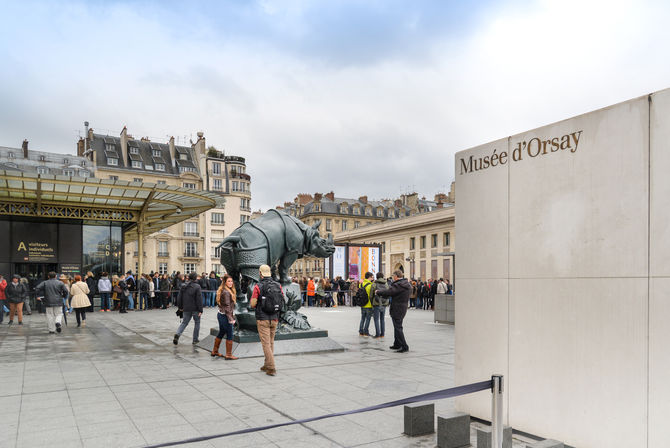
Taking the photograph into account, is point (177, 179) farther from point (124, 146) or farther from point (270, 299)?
point (270, 299)

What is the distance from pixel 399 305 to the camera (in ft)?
37.2

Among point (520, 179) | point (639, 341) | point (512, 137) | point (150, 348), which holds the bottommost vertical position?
point (150, 348)

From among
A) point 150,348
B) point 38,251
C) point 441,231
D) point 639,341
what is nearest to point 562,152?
point 639,341

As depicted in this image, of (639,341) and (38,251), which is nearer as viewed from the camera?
(639,341)

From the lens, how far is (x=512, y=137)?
560cm

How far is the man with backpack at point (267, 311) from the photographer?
27.2 ft

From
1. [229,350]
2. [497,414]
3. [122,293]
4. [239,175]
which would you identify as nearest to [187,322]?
[229,350]

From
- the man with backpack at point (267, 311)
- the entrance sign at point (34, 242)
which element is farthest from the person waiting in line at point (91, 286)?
the man with backpack at point (267, 311)

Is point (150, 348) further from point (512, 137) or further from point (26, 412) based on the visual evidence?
point (512, 137)

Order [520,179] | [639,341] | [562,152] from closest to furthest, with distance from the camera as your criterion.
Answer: [639,341]
[562,152]
[520,179]

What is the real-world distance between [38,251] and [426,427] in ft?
74.9

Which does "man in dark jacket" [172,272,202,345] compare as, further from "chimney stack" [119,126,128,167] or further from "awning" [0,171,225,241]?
"chimney stack" [119,126,128,167]

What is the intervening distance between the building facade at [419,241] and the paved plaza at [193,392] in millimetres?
41094

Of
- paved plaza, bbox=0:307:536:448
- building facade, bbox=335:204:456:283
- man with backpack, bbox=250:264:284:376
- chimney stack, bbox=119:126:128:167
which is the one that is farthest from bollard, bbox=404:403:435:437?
chimney stack, bbox=119:126:128:167
